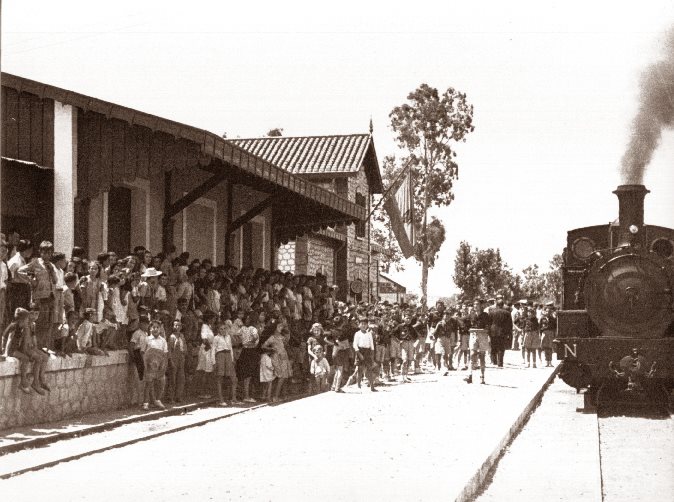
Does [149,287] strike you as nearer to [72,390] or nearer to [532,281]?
[72,390]

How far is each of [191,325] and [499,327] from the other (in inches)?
455

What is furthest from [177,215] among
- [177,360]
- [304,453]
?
[304,453]

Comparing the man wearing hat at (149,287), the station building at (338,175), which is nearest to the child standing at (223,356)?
the man wearing hat at (149,287)

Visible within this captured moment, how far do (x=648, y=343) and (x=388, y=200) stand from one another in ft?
42.5

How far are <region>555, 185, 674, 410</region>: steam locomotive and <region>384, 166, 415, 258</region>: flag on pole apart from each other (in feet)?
37.0

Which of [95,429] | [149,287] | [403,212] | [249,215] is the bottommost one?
[95,429]

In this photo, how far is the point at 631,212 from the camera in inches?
598

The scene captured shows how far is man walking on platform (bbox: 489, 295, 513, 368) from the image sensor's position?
81.2 feet

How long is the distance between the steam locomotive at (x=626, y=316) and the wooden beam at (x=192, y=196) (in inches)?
244

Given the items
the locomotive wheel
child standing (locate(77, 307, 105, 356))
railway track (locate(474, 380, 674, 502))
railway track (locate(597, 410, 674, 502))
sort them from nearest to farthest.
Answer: railway track (locate(474, 380, 674, 502))
railway track (locate(597, 410, 674, 502))
child standing (locate(77, 307, 105, 356))
the locomotive wheel

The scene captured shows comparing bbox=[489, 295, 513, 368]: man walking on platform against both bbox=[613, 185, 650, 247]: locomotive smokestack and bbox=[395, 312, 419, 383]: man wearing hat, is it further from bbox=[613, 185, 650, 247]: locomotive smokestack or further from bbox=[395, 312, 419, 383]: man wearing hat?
bbox=[613, 185, 650, 247]: locomotive smokestack

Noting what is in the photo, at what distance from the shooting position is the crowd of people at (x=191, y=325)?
11695 millimetres

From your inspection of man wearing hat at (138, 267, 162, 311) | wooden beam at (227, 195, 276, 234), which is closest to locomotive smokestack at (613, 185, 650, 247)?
man wearing hat at (138, 267, 162, 311)

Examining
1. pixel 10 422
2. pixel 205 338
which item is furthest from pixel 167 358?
pixel 10 422
